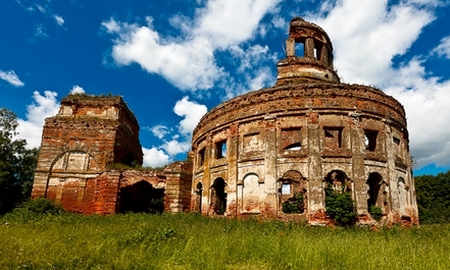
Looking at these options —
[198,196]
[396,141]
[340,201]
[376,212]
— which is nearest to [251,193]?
[340,201]

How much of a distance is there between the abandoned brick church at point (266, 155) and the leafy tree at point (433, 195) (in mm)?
12634

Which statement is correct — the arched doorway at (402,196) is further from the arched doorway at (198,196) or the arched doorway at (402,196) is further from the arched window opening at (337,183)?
the arched doorway at (198,196)

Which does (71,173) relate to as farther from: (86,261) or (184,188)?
(86,261)

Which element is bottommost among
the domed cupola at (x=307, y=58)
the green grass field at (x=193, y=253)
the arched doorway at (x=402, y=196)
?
the green grass field at (x=193, y=253)

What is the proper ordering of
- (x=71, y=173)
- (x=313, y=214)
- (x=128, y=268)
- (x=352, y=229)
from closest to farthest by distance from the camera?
1. (x=128, y=268)
2. (x=352, y=229)
3. (x=313, y=214)
4. (x=71, y=173)

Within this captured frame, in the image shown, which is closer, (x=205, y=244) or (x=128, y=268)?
(x=128, y=268)

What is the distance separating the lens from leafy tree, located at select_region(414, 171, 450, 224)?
2640 centimetres

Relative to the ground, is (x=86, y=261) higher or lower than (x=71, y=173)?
lower

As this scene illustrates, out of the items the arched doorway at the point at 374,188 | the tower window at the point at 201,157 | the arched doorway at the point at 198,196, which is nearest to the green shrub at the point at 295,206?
the arched doorway at the point at 374,188

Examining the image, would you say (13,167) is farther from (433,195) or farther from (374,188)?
(433,195)

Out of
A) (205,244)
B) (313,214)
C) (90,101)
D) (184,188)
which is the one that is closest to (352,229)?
(313,214)

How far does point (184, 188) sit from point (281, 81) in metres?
8.55

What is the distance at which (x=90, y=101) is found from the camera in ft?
67.3

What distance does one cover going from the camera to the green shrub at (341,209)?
1359 cm
